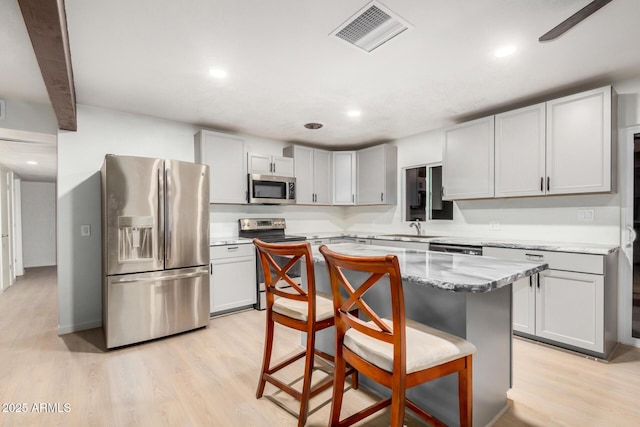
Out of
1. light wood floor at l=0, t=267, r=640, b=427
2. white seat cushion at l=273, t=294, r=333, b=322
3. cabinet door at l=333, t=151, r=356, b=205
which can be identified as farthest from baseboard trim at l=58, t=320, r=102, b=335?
cabinet door at l=333, t=151, r=356, b=205

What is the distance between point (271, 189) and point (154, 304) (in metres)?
2.03

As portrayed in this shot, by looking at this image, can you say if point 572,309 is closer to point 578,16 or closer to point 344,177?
point 578,16

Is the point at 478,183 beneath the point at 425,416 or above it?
above

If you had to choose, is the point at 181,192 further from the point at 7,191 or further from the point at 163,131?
the point at 7,191

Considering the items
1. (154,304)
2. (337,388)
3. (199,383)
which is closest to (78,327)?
(154,304)

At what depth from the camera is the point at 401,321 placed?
1.17 metres

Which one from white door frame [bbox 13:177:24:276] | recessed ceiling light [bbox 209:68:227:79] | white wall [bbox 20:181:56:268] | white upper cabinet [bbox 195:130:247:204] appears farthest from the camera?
white wall [bbox 20:181:56:268]

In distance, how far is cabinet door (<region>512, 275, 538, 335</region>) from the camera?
2.85 m

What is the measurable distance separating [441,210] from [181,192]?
10.5 ft

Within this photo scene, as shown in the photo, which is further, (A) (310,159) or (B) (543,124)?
(A) (310,159)

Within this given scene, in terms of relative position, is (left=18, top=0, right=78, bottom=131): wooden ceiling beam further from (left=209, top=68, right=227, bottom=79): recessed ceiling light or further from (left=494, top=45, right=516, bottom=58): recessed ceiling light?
(left=494, top=45, right=516, bottom=58): recessed ceiling light

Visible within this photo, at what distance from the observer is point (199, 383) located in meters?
2.22

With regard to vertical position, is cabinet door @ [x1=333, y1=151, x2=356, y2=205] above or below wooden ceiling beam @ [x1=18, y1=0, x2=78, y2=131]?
below

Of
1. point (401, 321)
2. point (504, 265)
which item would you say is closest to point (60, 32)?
point (401, 321)
